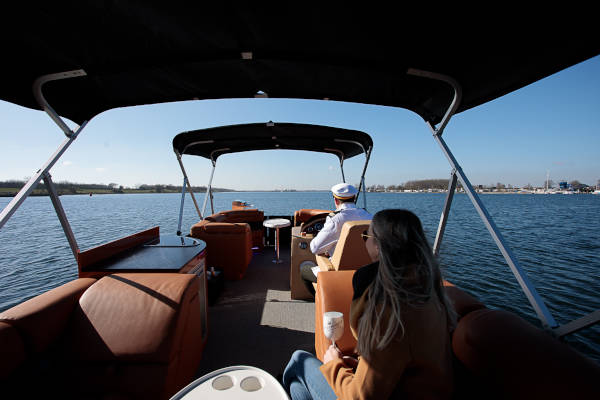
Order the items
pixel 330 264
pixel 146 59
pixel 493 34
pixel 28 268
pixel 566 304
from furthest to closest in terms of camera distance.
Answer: pixel 28 268
pixel 566 304
pixel 330 264
pixel 146 59
pixel 493 34

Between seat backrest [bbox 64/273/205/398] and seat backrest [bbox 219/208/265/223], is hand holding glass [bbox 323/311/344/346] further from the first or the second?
seat backrest [bbox 219/208/265/223]

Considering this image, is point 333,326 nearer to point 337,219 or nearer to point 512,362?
point 512,362

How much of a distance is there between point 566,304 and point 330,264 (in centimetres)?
825

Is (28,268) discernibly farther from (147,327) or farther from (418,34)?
(418,34)

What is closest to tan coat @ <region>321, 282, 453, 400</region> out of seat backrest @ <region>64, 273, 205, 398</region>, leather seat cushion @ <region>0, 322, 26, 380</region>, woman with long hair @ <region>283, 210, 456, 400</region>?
woman with long hair @ <region>283, 210, 456, 400</region>

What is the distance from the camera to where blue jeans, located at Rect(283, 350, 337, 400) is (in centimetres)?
125

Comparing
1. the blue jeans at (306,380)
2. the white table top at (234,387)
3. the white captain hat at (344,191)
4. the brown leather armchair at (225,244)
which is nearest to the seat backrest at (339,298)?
the blue jeans at (306,380)

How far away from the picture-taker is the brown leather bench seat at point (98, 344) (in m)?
1.37

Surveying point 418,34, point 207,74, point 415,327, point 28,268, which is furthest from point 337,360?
point 28,268

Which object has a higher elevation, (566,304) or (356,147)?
(356,147)

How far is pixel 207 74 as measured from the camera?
81.0 inches

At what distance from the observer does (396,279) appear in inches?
38.4

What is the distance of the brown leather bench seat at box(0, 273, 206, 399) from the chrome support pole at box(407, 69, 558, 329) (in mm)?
2090

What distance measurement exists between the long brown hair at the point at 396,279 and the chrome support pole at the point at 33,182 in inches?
83.7
